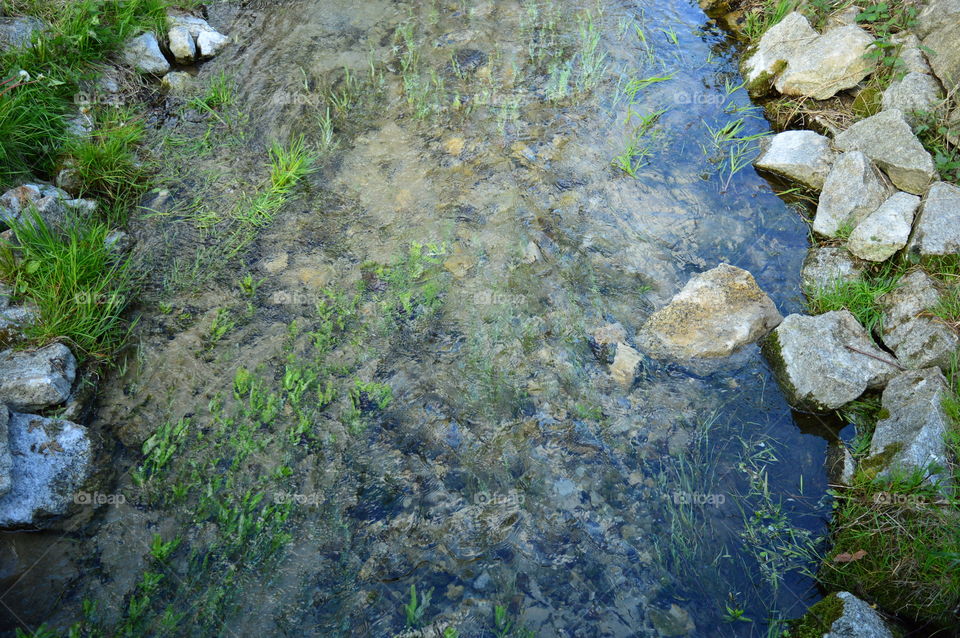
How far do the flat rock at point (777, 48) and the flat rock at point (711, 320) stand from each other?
9.59ft

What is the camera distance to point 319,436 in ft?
11.4

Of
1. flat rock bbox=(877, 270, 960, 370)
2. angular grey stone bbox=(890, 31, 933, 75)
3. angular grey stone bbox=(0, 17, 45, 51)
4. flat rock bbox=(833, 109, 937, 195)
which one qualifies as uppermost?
angular grey stone bbox=(0, 17, 45, 51)

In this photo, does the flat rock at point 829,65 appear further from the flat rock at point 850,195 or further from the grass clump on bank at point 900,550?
the grass clump on bank at point 900,550

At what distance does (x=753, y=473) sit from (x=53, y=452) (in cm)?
403

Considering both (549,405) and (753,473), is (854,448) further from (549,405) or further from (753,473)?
(549,405)

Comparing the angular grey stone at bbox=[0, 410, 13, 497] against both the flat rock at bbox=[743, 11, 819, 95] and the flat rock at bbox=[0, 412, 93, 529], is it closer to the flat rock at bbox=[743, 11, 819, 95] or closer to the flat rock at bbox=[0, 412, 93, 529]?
the flat rock at bbox=[0, 412, 93, 529]

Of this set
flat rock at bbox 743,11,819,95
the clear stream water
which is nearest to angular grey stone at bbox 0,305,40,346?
the clear stream water

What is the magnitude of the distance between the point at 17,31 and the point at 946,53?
802cm

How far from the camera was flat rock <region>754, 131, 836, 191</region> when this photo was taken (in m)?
4.95

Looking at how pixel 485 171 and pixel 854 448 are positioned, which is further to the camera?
pixel 485 171

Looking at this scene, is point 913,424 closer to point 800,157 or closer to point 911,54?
point 800,157

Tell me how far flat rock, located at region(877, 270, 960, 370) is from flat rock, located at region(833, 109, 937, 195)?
92 cm

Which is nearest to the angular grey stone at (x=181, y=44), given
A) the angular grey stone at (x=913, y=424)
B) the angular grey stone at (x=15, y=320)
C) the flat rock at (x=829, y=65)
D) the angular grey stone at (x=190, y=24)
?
the angular grey stone at (x=190, y=24)

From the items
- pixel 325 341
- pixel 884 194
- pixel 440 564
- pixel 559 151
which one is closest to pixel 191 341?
pixel 325 341
